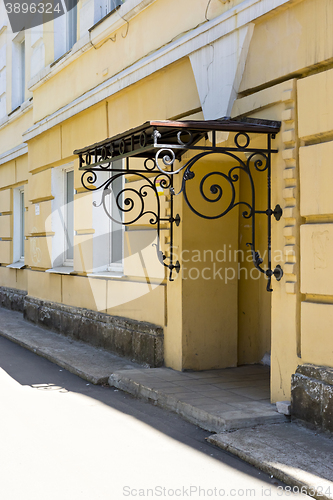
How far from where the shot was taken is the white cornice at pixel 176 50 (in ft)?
16.9

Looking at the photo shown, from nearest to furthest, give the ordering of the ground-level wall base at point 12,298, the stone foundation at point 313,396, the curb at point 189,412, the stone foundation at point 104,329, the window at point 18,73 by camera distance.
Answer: the stone foundation at point 313,396, the curb at point 189,412, the stone foundation at point 104,329, the ground-level wall base at point 12,298, the window at point 18,73

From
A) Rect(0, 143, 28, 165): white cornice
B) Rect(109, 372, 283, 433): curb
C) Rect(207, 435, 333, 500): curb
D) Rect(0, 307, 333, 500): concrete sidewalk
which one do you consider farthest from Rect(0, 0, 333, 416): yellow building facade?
Rect(207, 435, 333, 500): curb

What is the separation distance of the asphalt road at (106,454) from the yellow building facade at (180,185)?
1066mm

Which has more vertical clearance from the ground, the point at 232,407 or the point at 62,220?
the point at 62,220

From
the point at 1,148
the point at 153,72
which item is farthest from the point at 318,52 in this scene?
the point at 1,148

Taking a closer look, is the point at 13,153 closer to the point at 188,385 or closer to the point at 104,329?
the point at 104,329

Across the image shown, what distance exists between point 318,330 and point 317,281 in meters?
0.37

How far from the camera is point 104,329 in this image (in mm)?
7848

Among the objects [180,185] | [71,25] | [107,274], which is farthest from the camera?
[71,25]

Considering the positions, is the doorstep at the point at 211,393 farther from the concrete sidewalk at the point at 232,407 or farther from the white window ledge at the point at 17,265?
the white window ledge at the point at 17,265

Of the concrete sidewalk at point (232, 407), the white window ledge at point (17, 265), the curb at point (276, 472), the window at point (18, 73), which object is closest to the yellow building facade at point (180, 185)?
the concrete sidewalk at point (232, 407)

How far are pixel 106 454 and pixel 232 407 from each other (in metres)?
1.23

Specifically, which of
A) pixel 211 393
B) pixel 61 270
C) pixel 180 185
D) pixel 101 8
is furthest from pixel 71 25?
pixel 211 393

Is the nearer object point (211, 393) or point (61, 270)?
point (211, 393)
